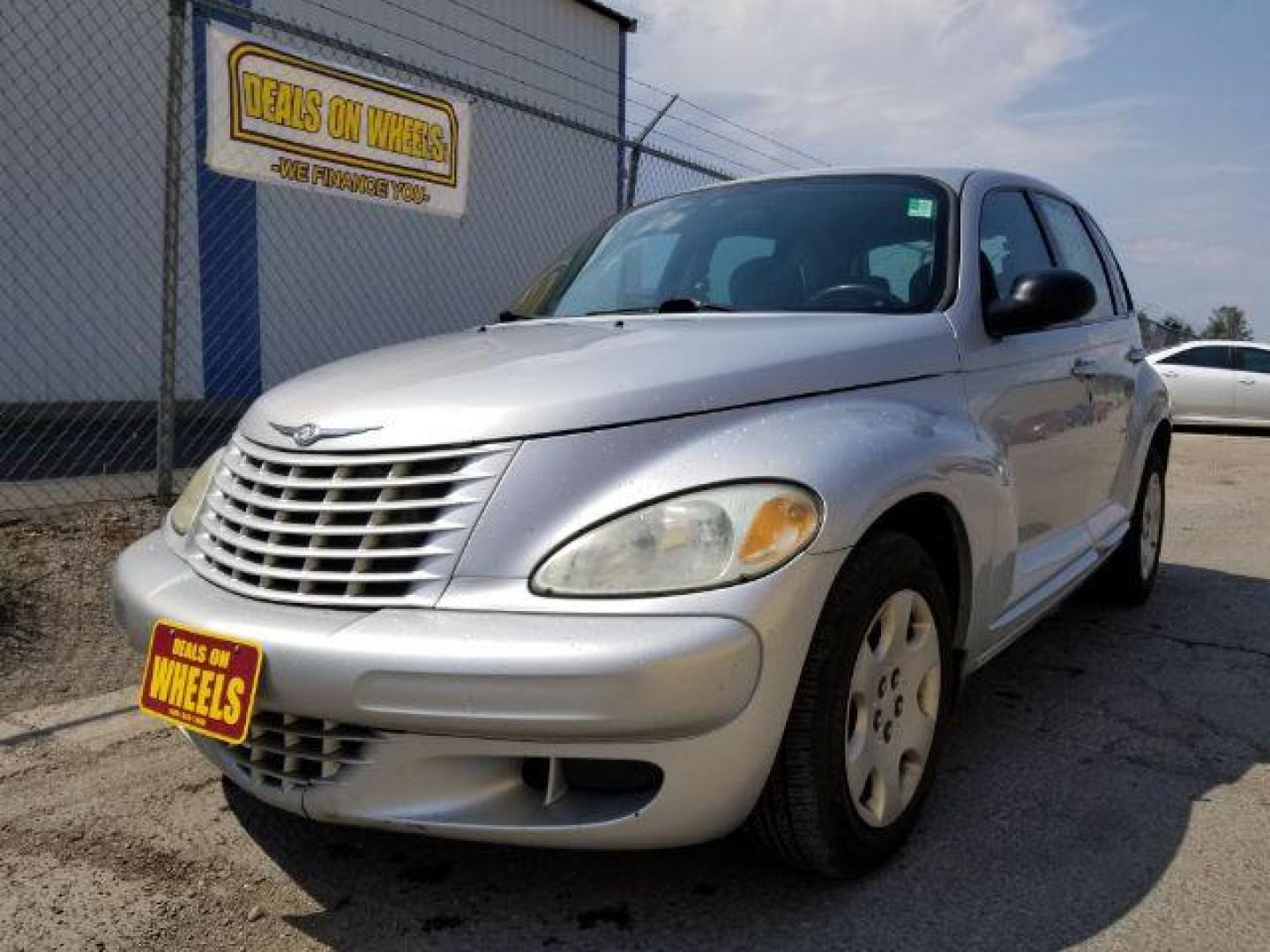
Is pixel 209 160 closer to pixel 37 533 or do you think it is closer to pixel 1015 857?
pixel 37 533

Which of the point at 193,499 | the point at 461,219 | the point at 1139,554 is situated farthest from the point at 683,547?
the point at 461,219

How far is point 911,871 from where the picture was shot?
7.96 feet

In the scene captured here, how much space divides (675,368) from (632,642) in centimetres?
68

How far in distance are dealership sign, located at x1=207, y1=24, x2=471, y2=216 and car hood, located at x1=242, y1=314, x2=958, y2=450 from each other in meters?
2.90

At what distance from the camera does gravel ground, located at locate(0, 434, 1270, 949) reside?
2.20 m

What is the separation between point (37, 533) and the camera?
4.58 m

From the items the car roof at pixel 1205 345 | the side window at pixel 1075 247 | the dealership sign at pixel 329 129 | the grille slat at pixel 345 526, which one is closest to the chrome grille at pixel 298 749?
the grille slat at pixel 345 526

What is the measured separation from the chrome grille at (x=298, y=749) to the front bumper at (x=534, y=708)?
21 mm

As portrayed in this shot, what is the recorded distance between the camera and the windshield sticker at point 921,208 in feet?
10.6

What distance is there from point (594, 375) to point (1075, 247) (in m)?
2.74

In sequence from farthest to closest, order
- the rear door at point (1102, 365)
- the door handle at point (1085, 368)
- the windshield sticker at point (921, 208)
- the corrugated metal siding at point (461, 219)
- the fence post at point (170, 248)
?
the corrugated metal siding at point (461, 219) < the fence post at point (170, 248) < the rear door at point (1102, 365) < the door handle at point (1085, 368) < the windshield sticker at point (921, 208)

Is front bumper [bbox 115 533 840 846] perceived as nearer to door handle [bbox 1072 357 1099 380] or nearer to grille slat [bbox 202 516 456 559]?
grille slat [bbox 202 516 456 559]

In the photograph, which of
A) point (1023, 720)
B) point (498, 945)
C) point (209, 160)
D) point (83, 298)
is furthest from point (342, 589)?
point (83, 298)

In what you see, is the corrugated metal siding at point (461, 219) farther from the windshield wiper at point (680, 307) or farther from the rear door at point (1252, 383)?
the rear door at point (1252, 383)
